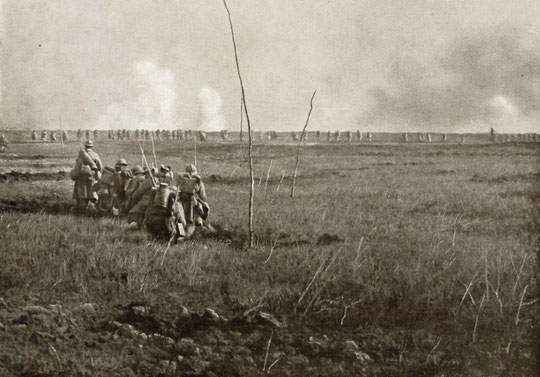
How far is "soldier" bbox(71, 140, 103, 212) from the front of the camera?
477cm

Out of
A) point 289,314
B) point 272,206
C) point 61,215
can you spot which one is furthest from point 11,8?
point 289,314

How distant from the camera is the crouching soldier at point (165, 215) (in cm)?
432

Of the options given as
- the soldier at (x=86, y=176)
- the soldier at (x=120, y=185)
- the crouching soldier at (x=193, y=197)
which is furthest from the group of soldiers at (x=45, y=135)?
the crouching soldier at (x=193, y=197)

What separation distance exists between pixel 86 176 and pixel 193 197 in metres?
1.45

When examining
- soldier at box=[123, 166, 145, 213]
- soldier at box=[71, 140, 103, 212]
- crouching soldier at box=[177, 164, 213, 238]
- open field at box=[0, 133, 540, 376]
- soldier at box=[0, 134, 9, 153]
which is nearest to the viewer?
open field at box=[0, 133, 540, 376]

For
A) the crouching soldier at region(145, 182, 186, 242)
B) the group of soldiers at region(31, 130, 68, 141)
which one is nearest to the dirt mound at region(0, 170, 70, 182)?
the group of soldiers at region(31, 130, 68, 141)

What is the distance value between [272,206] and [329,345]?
122cm

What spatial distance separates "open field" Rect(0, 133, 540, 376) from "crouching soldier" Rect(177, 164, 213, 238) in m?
0.10

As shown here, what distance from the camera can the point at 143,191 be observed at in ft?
16.6

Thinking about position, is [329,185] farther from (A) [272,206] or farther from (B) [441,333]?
(B) [441,333]

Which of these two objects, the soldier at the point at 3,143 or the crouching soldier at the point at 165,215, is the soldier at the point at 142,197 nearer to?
the crouching soldier at the point at 165,215

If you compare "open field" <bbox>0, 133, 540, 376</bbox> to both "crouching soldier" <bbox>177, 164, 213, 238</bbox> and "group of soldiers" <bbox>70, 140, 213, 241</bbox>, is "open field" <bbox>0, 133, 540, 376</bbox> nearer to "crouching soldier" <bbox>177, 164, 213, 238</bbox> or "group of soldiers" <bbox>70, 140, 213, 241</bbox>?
"crouching soldier" <bbox>177, 164, 213, 238</bbox>

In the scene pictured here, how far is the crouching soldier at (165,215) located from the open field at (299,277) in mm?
198

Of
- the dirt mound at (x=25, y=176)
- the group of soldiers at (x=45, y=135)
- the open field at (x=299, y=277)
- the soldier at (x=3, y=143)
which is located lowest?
the open field at (x=299, y=277)
